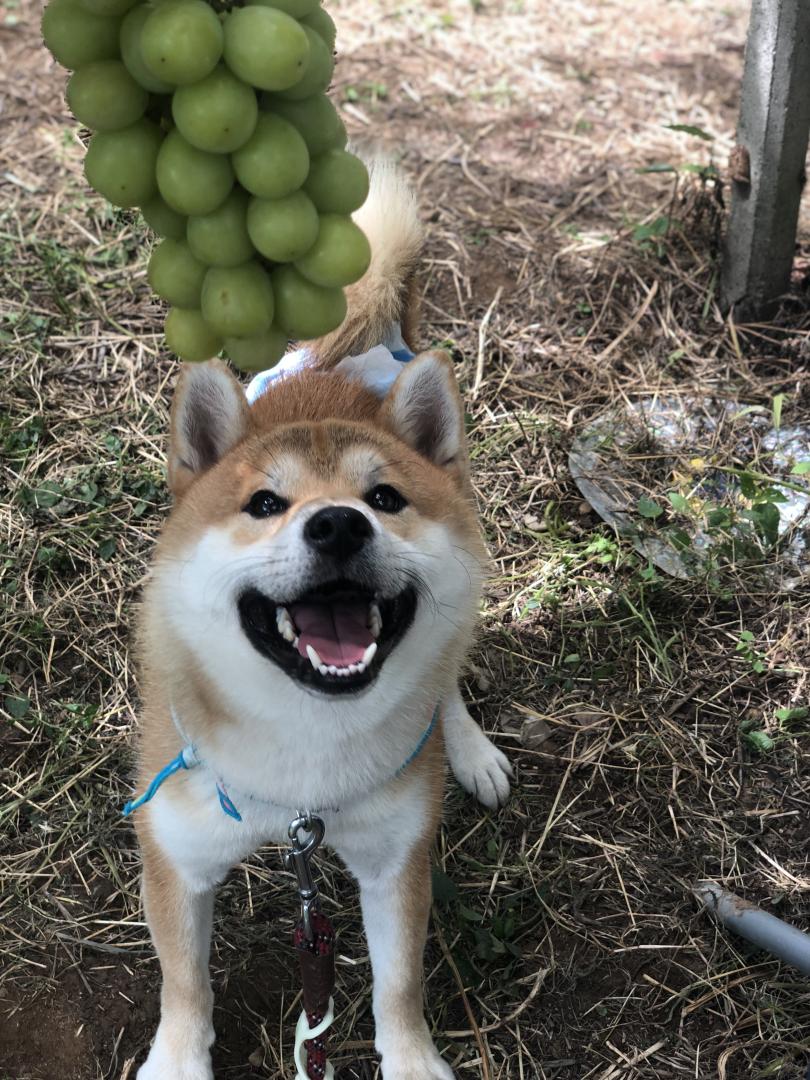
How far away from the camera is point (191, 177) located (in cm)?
99

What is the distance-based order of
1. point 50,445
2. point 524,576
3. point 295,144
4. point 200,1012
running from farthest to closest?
1. point 50,445
2. point 524,576
3. point 200,1012
4. point 295,144

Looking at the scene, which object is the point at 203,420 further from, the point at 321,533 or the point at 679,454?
the point at 679,454

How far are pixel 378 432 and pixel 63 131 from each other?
3.01m

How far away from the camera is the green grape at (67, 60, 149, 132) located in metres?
0.99

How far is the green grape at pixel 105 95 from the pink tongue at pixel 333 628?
2.80ft

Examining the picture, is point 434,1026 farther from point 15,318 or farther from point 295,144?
point 15,318

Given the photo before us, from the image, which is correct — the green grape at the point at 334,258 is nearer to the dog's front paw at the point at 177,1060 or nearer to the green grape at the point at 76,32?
the green grape at the point at 76,32

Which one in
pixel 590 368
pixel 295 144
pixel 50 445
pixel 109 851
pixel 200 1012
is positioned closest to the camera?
pixel 295 144

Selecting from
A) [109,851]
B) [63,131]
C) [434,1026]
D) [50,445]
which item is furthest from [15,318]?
[434,1026]

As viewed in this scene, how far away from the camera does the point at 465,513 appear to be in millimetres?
2080

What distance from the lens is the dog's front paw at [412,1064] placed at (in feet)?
6.64

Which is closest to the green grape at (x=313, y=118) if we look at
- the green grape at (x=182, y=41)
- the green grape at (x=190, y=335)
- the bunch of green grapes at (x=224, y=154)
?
the bunch of green grapes at (x=224, y=154)

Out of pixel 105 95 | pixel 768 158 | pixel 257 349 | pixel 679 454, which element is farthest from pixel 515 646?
pixel 105 95

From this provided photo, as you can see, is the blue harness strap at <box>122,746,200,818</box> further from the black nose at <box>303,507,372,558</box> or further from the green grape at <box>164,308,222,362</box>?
A: the green grape at <box>164,308,222,362</box>
